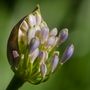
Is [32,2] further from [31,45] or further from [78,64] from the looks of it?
[31,45]

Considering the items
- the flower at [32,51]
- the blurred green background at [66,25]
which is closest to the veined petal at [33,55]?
the flower at [32,51]

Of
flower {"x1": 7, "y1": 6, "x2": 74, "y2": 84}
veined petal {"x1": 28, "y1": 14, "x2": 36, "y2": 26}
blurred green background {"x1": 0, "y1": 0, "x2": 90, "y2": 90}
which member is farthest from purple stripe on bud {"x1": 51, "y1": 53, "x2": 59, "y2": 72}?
blurred green background {"x1": 0, "y1": 0, "x2": 90, "y2": 90}

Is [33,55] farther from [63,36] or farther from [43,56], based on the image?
[63,36]

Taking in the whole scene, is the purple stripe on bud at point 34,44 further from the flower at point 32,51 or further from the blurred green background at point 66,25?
the blurred green background at point 66,25

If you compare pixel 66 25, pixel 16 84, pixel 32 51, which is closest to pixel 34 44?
pixel 32 51

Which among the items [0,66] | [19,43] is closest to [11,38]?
[19,43]

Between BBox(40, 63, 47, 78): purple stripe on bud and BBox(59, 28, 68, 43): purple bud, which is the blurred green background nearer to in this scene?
BBox(59, 28, 68, 43): purple bud

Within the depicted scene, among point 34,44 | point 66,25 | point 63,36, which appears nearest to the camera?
point 34,44
